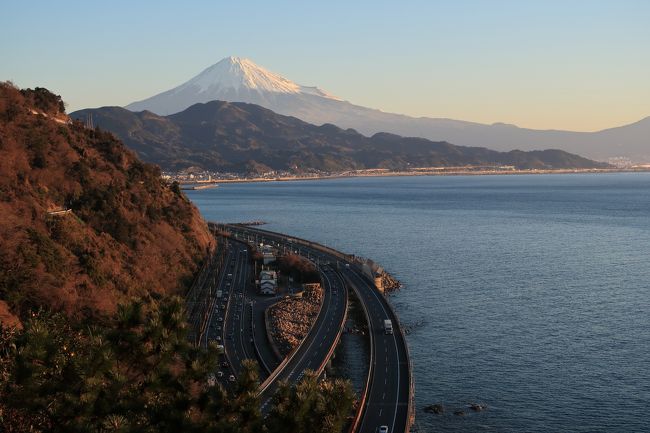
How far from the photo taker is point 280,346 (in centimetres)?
2855

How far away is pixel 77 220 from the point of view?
3125 cm

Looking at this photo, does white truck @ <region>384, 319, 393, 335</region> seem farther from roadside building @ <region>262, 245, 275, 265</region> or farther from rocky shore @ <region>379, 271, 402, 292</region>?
roadside building @ <region>262, 245, 275, 265</region>

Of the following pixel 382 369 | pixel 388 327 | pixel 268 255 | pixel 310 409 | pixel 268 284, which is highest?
pixel 310 409

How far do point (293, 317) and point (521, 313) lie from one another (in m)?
11.2

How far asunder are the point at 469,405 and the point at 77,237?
16893 mm

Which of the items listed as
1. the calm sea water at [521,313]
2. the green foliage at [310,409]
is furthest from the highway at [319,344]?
the green foliage at [310,409]

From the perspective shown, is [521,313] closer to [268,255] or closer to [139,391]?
[268,255]

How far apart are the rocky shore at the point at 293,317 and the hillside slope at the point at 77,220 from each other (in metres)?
5.59

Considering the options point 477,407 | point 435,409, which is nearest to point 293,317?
point 435,409

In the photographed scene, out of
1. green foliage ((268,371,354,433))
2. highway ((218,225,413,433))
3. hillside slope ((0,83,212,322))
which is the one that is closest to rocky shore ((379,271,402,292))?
highway ((218,225,413,433))

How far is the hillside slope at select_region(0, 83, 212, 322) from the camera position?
79.3 feet

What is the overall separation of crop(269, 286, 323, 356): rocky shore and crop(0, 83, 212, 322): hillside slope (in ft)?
18.3

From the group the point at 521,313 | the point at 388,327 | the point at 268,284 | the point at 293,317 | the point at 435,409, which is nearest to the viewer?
the point at 435,409

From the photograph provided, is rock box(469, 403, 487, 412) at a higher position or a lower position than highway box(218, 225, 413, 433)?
lower
